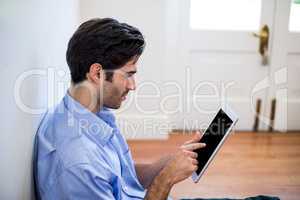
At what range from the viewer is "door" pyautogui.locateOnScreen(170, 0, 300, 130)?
2834mm

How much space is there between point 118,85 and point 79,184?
0.36m

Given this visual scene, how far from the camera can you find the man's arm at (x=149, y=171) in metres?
1.41

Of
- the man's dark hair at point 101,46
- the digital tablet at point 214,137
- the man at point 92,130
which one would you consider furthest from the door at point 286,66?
the man's dark hair at point 101,46

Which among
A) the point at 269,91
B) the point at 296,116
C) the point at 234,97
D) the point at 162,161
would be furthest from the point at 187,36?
the point at 162,161

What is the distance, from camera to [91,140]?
1044 millimetres

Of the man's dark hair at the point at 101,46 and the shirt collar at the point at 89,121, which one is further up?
the man's dark hair at the point at 101,46

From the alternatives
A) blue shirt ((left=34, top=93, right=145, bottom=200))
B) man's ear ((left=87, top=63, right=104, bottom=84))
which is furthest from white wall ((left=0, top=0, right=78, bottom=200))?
man's ear ((left=87, top=63, right=104, bottom=84))

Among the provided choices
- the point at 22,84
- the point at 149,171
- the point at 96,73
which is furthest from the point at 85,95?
the point at 149,171

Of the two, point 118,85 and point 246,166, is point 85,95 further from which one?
point 246,166

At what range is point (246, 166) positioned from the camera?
247 centimetres

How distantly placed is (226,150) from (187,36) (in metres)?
0.98

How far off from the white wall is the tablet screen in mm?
575

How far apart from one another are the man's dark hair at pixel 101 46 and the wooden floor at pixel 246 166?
1.23m

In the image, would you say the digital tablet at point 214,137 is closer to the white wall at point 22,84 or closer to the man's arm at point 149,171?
the man's arm at point 149,171
